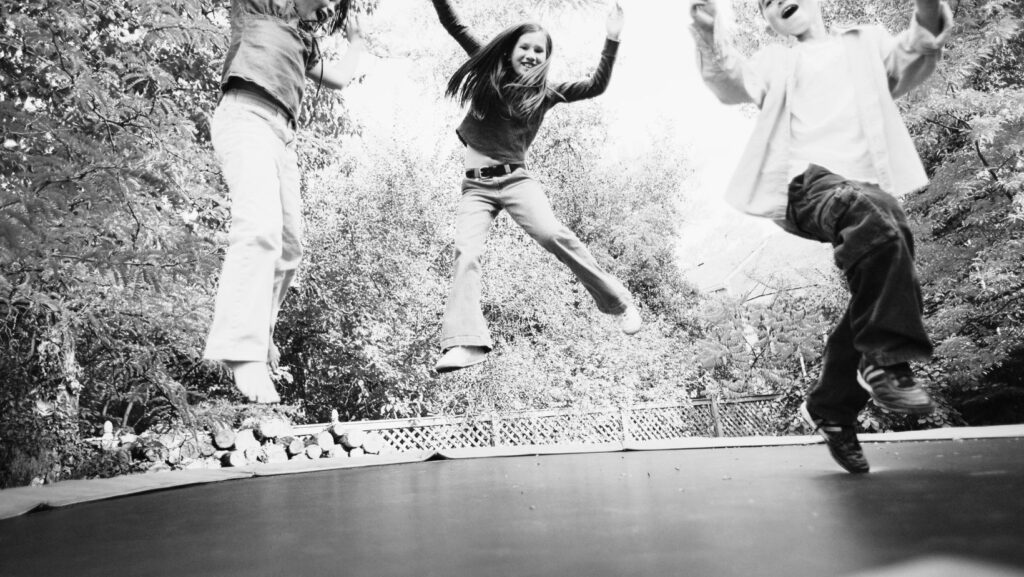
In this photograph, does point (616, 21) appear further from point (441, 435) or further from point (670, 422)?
point (670, 422)

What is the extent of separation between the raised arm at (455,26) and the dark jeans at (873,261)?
990 millimetres

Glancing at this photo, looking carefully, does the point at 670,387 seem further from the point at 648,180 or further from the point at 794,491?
the point at 794,491

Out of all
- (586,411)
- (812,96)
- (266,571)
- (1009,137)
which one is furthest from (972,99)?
(266,571)

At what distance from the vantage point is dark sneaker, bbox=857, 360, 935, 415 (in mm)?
1255

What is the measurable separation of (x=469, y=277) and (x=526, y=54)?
2.08 ft

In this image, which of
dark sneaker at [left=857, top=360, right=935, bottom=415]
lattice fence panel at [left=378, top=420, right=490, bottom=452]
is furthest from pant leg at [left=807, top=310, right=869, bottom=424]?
lattice fence panel at [left=378, top=420, right=490, bottom=452]

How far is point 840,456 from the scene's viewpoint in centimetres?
165

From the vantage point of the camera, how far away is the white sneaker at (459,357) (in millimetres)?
1761

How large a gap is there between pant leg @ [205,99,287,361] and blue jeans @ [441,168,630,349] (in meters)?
0.51

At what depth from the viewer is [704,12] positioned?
1.51 meters

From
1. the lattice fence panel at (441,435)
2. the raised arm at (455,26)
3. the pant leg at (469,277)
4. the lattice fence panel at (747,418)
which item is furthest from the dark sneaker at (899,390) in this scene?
the lattice fence panel at (747,418)

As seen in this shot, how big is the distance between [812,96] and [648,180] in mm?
8020

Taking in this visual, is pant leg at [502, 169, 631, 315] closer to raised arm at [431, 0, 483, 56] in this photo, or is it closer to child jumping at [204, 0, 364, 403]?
raised arm at [431, 0, 483, 56]

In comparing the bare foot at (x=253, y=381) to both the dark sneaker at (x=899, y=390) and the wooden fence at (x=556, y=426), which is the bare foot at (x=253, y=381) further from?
the wooden fence at (x=556, y=426)
